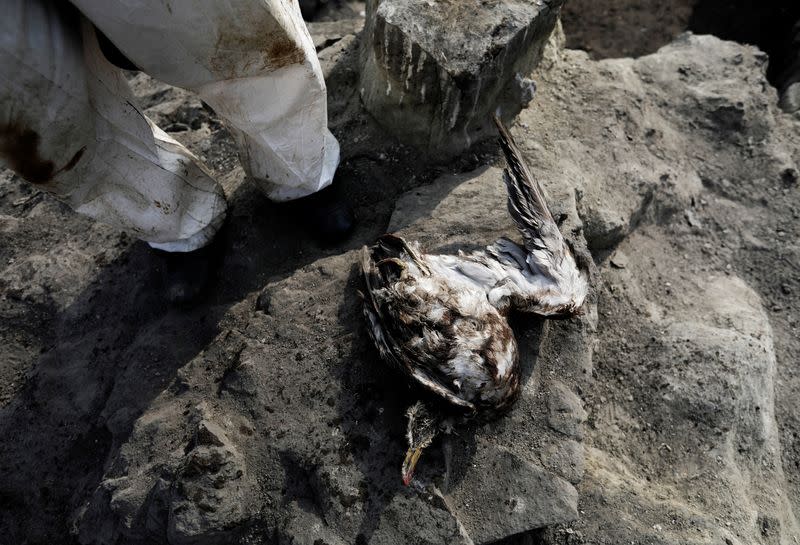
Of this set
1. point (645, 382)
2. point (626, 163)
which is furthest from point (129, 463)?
point (626, 163)

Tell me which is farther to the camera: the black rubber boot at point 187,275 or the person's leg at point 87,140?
the black rubber boot at point 187,275

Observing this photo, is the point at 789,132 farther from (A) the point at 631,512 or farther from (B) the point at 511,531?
(B) the point at 511,531

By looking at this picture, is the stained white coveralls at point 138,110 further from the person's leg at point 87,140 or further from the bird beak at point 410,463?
the bird beak at point 410,463

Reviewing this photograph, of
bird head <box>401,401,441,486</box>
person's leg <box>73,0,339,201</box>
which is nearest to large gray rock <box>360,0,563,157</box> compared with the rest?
person's leg <box>73,0,339,201</box>

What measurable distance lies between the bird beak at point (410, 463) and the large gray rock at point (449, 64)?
161cm

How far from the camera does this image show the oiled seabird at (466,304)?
2064 millimetres

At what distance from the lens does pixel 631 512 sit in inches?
85.3

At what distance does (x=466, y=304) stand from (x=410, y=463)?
0.65 meters

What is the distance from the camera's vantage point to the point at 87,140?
1.90m

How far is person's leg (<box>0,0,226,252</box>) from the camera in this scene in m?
1.59

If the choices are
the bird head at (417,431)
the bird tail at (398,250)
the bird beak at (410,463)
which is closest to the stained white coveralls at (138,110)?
the bird tail at (398,250)

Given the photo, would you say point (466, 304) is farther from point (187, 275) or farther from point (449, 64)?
point (187, 275)

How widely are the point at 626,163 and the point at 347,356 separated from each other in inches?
80.0

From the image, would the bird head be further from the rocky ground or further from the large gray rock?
the large gray rock
